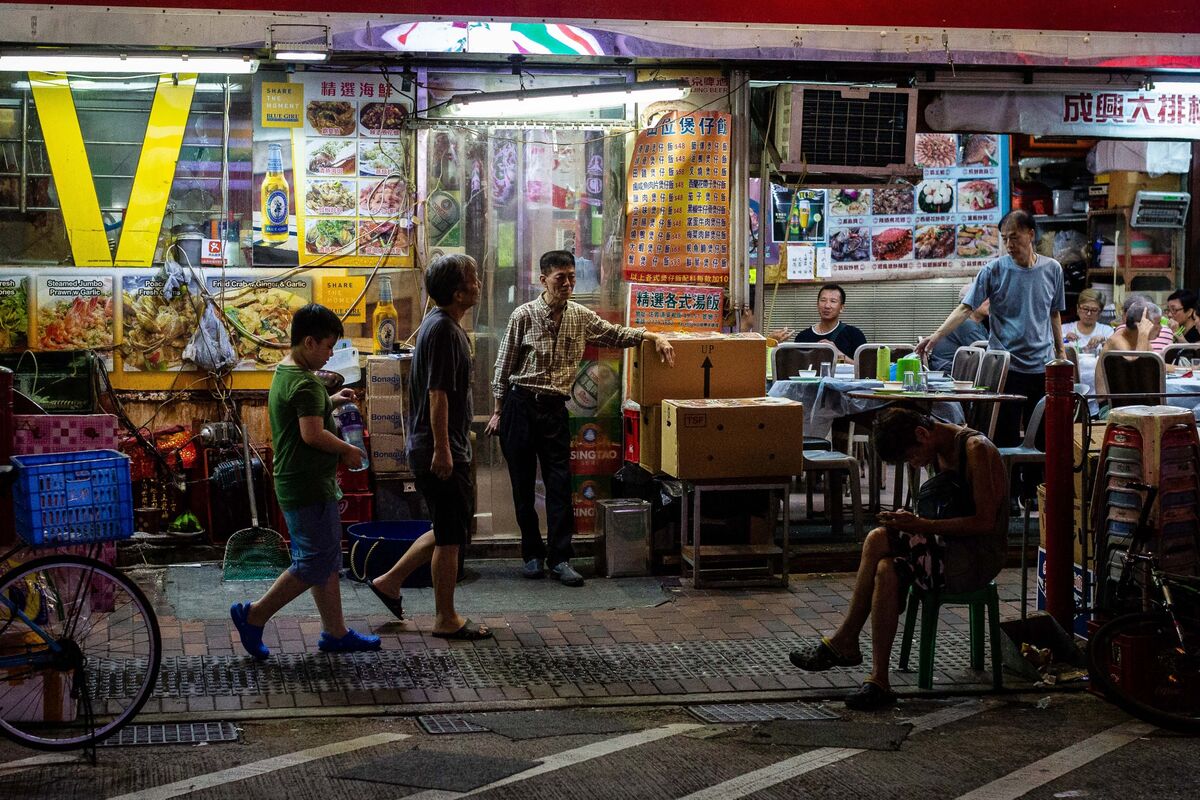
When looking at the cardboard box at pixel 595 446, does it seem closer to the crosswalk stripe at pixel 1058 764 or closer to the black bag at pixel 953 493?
the black bag at pixel 953 493

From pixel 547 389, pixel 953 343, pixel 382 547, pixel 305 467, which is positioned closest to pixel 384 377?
pixel 547 389

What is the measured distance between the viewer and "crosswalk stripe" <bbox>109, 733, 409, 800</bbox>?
534 centimetres

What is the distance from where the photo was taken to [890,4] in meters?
10.3

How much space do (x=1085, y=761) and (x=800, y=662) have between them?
63.9 inches

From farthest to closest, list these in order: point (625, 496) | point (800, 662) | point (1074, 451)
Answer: point (625, 496), point (1074, 451), point (800, 662)

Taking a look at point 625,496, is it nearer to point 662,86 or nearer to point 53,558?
point 662,86

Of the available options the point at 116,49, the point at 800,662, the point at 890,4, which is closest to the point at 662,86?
the point at 890,4

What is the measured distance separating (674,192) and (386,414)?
2660 millimetres

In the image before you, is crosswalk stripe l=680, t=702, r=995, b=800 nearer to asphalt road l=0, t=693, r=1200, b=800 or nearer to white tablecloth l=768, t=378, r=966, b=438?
asphalt road l=0, t=693, r=1200, b=800

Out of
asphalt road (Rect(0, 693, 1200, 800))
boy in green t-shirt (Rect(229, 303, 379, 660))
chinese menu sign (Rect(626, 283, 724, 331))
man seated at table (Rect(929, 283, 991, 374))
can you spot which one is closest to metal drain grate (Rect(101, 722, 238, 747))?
asphalt road (Rect(0, 693, 1200, 800))

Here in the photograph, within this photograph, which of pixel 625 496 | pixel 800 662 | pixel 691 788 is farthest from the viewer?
pixel 625 496

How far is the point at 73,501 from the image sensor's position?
19.6ft

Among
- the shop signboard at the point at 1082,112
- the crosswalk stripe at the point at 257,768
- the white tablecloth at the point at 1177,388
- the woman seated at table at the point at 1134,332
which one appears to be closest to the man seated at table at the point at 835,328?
the white tablecloth at the point at 1177,388

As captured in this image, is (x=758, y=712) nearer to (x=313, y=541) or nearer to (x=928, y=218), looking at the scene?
(x=313, y=541)
